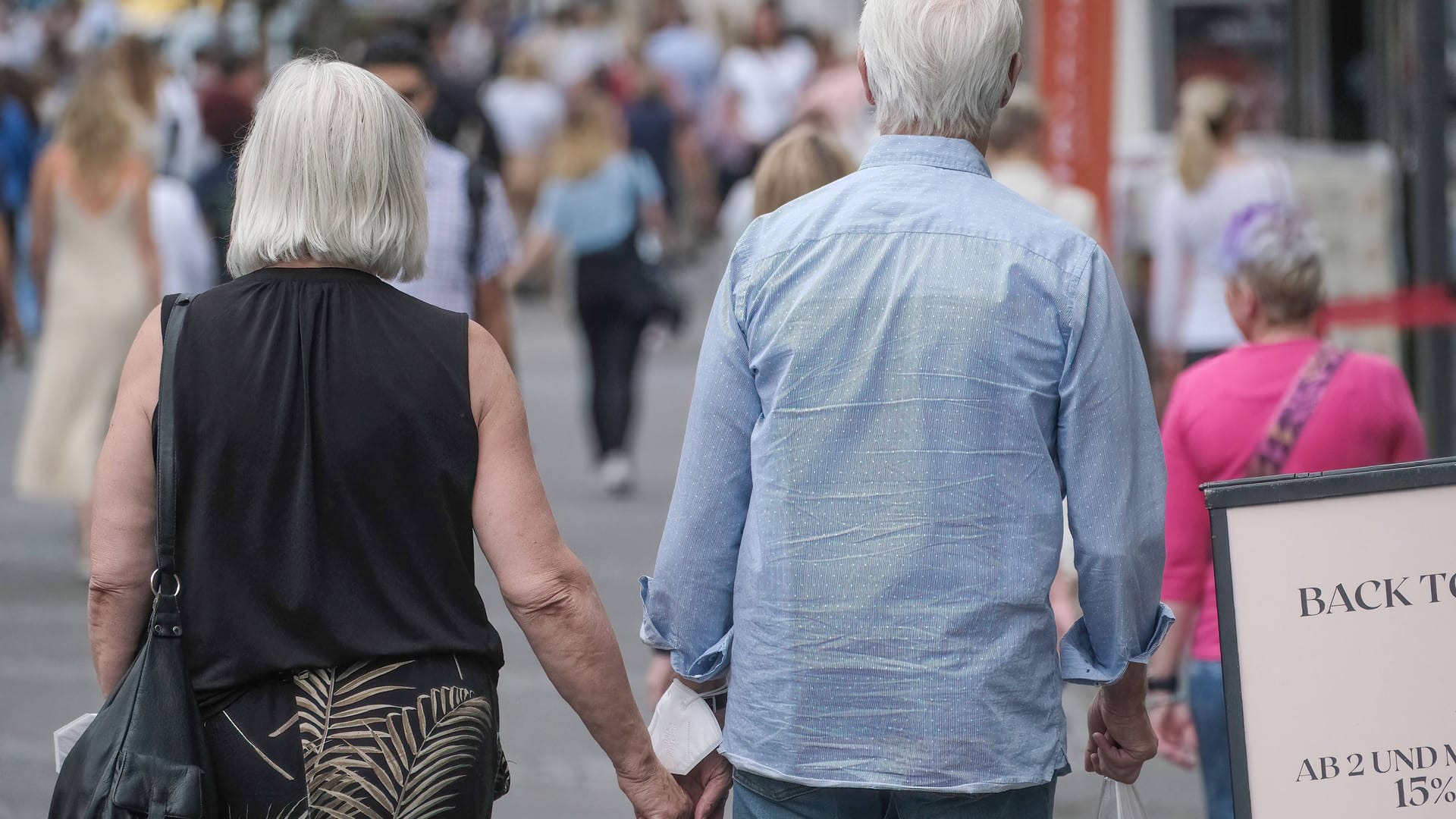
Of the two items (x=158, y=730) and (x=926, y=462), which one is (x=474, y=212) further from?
(x=926, y=462)

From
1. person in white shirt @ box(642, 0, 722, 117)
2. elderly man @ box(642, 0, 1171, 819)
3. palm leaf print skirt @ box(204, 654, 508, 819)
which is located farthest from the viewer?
person in white shirt @ box(642, 0, 722, 117)

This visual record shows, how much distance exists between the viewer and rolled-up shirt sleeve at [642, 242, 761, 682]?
2.68 meters

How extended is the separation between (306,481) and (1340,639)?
5.18 feet

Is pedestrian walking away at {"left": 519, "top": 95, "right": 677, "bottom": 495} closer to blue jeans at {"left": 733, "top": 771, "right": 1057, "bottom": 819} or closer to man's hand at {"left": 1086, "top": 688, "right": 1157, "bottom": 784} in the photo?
man's hand at {"left": 1086, "top": 688, "right": 1157, "bottom": 784}

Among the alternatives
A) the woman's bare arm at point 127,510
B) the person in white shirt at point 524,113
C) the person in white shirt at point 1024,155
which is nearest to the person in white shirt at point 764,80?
the person in white shirt at point 524,113

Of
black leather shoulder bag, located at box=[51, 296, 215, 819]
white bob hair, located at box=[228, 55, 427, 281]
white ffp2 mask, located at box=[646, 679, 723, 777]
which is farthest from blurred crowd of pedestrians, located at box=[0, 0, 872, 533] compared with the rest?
white ffp2 mask, located at box=[646, 679, 723, 777]

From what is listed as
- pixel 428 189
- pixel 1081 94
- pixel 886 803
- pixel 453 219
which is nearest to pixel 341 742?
pixel 886 803

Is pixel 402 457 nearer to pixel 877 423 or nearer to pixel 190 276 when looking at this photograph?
pixel 877 423

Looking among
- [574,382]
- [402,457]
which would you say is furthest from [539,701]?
[574,382]

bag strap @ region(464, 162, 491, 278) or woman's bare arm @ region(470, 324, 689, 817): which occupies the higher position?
bag strap @ region(464, 162, 491, 278)

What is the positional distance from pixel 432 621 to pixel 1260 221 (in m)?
2.13

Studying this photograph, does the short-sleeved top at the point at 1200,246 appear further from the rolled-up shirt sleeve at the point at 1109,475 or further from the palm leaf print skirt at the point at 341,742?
the palm leaf print skirt at the point at 341,742

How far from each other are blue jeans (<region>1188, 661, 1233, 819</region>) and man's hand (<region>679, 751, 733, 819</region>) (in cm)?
117

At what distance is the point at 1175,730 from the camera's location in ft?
13.5
